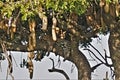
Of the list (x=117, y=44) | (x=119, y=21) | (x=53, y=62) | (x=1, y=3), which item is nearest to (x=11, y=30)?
(x=1, y=3)

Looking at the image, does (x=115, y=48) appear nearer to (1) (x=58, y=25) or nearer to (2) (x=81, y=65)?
(2) (x=81, y=65)

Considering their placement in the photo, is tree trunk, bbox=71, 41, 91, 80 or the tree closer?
the tree

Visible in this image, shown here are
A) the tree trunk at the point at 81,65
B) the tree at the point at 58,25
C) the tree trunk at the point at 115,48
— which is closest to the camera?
the tree at the point at 58,25

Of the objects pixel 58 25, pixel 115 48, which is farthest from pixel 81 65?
pixel 58 25

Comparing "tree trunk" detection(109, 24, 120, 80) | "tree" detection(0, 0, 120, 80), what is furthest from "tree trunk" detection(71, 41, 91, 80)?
"tree trunk" detection(109, 24, 120, 80)

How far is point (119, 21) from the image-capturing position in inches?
381

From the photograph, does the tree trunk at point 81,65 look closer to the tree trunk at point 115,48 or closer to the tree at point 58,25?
the tree at point 58,25

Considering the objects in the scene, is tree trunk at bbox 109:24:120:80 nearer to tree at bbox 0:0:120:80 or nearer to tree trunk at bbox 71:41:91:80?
tree at bbox 0:0:120:80

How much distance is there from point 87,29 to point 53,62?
2224 millimetres

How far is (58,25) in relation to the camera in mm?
10023

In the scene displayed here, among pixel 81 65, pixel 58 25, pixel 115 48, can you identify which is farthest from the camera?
pixel 81 65

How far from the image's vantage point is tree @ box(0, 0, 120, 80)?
23.0 feet

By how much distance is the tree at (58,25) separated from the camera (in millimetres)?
7016

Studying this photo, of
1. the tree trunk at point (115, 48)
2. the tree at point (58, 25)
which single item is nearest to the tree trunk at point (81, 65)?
the tree at point (58, 25)
